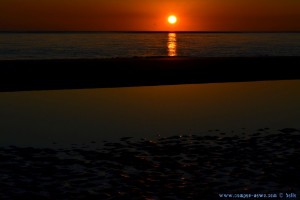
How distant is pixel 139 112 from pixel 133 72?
42.3ft

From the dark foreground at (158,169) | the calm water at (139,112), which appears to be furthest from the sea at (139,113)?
the dark foreground at (158,169)

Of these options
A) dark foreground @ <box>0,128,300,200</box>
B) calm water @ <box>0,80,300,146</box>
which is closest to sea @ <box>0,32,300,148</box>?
calm water @ <box>0,80,300,146</box>

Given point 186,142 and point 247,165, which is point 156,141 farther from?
point 247,165

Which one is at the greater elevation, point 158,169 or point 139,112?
point 139,112

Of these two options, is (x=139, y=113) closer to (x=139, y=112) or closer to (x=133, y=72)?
(x=139, y=112)

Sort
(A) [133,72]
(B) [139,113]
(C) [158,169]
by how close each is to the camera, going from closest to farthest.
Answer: (C) [158,169]
(B) [139,113]
(A) [133,72]

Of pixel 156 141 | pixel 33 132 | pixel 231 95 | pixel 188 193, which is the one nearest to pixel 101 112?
pixel 33 132

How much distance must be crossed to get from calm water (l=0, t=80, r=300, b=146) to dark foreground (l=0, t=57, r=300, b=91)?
2.18 meters

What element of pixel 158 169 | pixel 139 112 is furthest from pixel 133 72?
pixel 158 169

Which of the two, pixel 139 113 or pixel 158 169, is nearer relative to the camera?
pixel 158 169

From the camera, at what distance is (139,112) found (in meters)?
22.8

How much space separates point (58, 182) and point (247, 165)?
4.67 m

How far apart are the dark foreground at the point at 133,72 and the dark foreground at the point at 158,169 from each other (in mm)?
15885

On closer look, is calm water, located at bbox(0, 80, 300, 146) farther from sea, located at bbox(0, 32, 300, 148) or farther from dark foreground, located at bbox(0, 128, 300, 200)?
dark foreground, located at bbox(0, 128, 300, 200)
